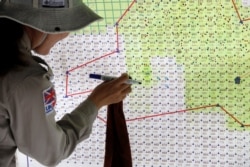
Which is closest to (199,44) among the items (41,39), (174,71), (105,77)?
(174,71)

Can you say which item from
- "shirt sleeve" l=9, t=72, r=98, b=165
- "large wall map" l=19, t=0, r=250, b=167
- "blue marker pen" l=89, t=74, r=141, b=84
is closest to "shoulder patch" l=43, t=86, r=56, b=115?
"shirt sleeve" l=9, t=72, r=98, b=165

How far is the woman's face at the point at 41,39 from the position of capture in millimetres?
800

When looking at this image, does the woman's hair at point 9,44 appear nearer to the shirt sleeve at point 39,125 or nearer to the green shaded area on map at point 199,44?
the shirt sleeve at point 39,125

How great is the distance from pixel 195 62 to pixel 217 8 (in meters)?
0.14

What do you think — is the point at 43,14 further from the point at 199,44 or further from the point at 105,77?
the point at 199,44

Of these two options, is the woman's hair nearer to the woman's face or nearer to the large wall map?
the woman's face

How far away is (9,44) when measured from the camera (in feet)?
2.55

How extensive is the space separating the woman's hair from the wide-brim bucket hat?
36mm

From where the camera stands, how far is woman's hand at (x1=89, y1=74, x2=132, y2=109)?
0.92m

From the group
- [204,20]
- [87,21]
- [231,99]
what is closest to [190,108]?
[231,99]

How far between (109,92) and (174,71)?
7.9 inches

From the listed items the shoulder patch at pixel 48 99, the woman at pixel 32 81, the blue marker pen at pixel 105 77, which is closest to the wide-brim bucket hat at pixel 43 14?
the woman at pixel 32 81

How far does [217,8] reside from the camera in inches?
38.1

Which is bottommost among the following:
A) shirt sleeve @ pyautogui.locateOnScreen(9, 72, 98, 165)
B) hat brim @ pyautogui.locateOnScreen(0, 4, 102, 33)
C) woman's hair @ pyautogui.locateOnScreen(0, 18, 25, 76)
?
shirt sleeve @ pyautogui.locateOnScreen(9, 72, 98, 165)
